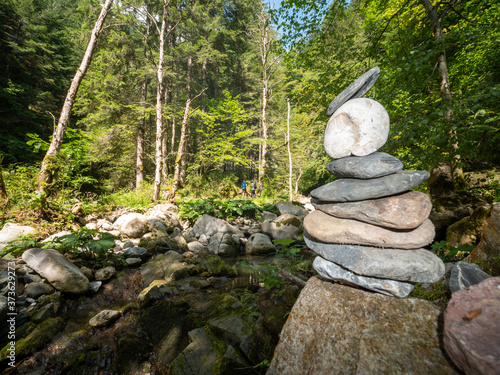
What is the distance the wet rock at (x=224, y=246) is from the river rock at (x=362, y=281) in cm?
471

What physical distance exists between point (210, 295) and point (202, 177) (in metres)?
10.9

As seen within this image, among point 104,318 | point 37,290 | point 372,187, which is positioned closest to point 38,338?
point 104,318

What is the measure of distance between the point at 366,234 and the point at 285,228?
18.8ft

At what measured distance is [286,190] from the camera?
1836 centimetres

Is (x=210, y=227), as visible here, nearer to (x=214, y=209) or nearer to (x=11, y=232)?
(x=214, y=209)

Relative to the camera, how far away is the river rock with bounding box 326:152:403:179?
1.77 meters

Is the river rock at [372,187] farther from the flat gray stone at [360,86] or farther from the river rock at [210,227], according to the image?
the river rock at [210,227]

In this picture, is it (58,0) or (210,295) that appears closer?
(210,295)

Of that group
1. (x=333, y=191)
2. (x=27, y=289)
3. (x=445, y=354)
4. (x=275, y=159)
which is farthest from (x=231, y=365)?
(x=275, y=159)

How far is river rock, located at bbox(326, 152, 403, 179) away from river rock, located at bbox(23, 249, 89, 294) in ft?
15.7

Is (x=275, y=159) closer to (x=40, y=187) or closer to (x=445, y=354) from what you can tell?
(x=40, y=187)

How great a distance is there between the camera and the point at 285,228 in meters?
7.41

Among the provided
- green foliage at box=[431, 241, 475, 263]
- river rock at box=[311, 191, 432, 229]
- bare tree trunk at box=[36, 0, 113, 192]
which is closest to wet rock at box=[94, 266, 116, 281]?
bare tree trunk at box=[36, 0, 113, 192]

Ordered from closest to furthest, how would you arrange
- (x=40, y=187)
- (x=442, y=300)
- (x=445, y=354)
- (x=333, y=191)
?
1. (x=445, y=354)
2. (x=442, y=300)
3. (x=333, y=191)
4. (x=40, y=187)
